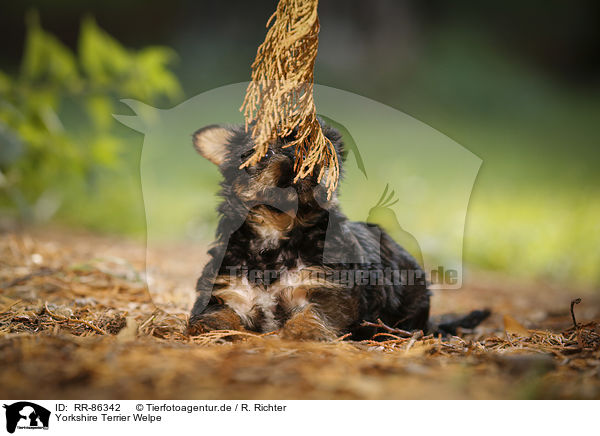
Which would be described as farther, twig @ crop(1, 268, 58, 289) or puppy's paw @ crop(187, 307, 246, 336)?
twig @ crop(1, 268, 58, 289)

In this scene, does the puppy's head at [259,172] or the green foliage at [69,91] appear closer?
the puppy's head at [259,172]

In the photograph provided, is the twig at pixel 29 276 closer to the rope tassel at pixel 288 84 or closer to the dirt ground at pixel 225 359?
the dirt ground at pixel 225 359

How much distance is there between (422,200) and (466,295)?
6.19 feet

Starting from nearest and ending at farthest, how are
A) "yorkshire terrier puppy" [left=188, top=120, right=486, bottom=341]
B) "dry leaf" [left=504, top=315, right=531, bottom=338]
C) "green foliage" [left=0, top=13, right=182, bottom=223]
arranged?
"yorkshire terrier puppy" [left=188, top=120, right=486, bottom=341] < "dry leaf" [left=504, top=315, right=531, bottom=338] < "green foliage" [left=0, top=13, right=182, bottom=223]

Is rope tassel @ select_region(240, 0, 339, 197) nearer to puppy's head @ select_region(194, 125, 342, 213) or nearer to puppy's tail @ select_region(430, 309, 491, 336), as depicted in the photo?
puppy's head @ select_region(194, 125, 342, 213)

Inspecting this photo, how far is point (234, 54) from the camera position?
33.4 feet

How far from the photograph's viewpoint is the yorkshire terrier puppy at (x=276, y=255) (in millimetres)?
2633

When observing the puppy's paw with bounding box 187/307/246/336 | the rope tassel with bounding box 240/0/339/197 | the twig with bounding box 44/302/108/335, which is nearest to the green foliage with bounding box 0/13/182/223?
the twig with bounding box 44/302/108/335

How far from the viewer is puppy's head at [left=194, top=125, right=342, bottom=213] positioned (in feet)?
8.50

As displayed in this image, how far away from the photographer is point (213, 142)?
2.79 metres

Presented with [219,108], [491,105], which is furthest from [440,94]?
[219,108]
